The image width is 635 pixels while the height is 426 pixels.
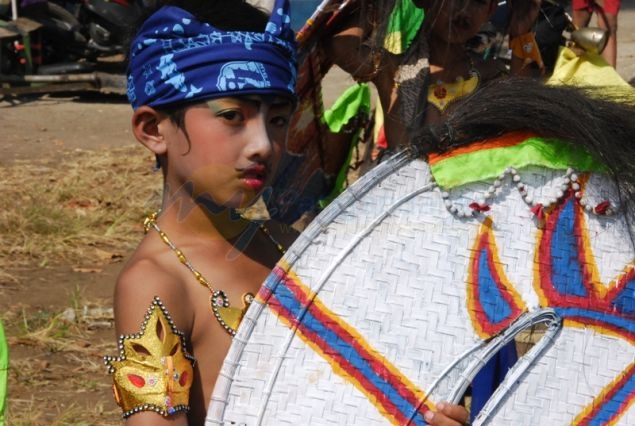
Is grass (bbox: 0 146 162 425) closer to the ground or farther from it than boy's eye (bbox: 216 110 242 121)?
closer to the ground

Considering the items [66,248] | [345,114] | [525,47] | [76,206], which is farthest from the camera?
[76,206]

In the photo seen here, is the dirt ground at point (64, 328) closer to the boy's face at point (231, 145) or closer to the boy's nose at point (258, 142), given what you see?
the boy's face at point (231, 145)

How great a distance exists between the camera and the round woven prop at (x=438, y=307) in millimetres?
1761

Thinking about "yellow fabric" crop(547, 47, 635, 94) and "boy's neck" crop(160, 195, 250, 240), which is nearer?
"boy's neck" crop(160, 195, 250, 240)

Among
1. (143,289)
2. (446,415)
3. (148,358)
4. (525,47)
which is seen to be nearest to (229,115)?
(143,289)

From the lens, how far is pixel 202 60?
1.98 metres

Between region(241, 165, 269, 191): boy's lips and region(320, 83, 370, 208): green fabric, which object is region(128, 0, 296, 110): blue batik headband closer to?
region(241, 165, 269, 191): boy's lips

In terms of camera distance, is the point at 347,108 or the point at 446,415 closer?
the point at 446,415

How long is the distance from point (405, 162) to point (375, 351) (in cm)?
31

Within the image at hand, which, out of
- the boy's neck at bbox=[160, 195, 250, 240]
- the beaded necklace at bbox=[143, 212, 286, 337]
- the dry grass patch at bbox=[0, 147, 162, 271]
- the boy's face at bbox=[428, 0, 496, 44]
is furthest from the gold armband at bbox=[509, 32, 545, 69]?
the dry grass patch at bbox=[0, 147, 162, 271]

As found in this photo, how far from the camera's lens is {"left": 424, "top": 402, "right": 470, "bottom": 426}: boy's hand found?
1.77 meters

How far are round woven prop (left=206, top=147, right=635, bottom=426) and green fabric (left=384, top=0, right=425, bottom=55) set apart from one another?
1689 mm

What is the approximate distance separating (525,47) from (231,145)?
2187mm

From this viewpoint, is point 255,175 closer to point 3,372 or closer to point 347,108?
point 3,372
